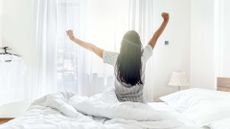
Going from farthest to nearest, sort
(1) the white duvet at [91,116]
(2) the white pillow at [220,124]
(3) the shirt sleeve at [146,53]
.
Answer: (3) the shirt sleeve at [146,53] < (2) the white pillow at [220,124] < (1) the white duvet at [91,116]

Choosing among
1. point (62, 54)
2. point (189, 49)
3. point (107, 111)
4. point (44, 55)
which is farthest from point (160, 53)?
point (107, 111)

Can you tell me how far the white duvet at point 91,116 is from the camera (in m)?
1.37

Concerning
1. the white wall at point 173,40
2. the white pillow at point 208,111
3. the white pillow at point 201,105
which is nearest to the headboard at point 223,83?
the white wall at point 173,40

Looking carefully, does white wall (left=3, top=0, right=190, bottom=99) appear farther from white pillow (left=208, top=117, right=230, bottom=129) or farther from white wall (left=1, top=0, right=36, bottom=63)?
white pillow (left=208, top=117, right=230, bottom=129)

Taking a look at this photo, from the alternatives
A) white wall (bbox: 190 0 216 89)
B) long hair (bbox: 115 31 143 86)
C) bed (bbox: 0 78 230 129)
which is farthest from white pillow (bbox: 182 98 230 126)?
white wall (bbox: 190 0 216 89)

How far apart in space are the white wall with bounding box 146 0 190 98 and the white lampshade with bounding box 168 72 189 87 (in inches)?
11.1

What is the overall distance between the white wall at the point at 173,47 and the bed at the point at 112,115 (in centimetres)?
162

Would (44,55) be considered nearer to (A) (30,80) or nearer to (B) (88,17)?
(A) (30,80)

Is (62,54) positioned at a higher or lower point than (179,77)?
higher

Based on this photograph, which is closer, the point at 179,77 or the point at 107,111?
the point at 107,111

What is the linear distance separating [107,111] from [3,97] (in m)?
2.54

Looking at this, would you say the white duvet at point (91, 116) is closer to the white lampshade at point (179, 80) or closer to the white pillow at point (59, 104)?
the white pillow at point (59, 104)

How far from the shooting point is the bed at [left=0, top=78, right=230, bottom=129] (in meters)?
1.38

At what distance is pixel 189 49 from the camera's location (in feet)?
12.2
